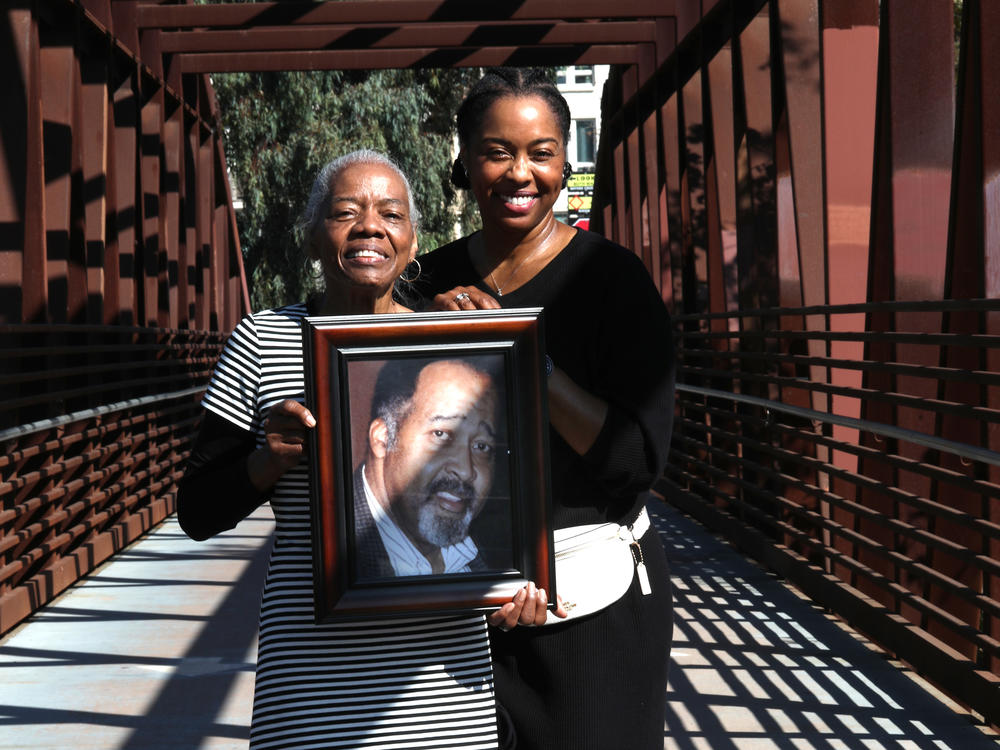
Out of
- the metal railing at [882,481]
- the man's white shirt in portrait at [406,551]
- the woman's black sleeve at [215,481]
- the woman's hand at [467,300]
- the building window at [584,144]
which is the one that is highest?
the building window at [584,144]

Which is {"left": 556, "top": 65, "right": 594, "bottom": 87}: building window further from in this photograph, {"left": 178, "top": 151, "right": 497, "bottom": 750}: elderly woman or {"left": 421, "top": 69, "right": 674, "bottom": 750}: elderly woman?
{"left": 178, "top": 151, "right": 497, "bottom": 750}: elderly woman

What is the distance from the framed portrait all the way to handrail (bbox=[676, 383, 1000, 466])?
2814 millimetres

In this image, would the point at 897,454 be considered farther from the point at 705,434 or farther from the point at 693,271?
the point at 693,271

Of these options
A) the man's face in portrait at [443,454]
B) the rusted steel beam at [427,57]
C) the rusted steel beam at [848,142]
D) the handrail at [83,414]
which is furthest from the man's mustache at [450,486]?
the rusted steel beam at [427,57]

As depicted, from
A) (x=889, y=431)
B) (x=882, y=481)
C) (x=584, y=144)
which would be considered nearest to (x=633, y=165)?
(x=882, y=481)

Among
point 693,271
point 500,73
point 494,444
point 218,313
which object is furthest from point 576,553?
point 218,313

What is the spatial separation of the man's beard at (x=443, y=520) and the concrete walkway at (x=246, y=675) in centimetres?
288

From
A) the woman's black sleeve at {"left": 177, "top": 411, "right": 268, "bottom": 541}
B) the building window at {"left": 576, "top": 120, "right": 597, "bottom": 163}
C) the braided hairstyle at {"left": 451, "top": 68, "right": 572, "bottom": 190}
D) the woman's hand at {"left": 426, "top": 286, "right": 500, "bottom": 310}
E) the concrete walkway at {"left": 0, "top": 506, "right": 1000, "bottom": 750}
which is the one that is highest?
the building window at {"left": 576, "top": 120, "right": 597, "bottom": 163}

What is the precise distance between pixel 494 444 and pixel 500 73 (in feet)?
2.16

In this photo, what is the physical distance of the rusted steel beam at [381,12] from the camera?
12703 millimetres

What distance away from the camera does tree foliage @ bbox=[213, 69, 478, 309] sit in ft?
77.6

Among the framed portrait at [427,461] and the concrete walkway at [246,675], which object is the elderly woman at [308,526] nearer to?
the framed portrait at [427,461]

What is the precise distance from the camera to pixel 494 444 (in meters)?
2.05

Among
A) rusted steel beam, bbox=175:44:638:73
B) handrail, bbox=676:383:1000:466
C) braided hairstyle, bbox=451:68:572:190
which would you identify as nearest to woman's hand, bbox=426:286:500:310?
braided hairstyle, bbox=451:68:572:190
